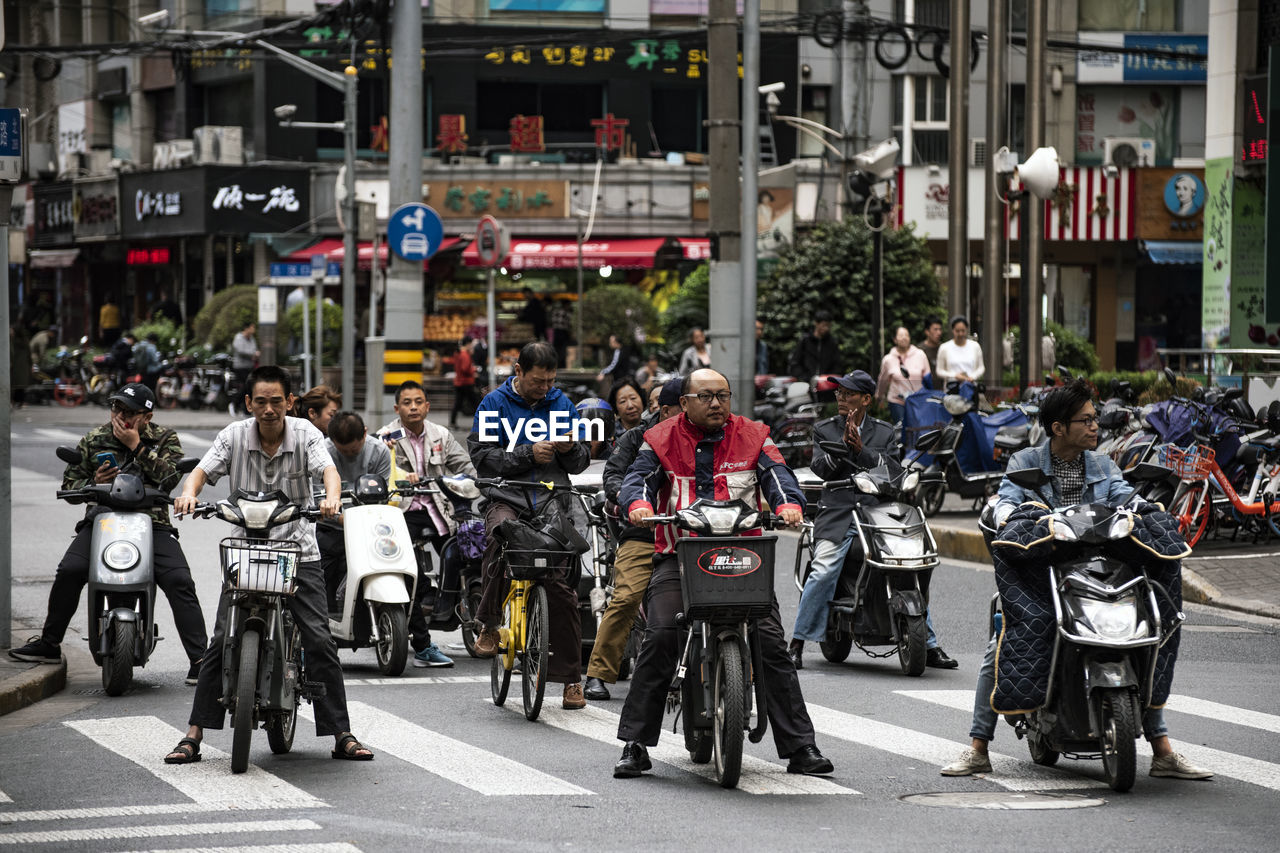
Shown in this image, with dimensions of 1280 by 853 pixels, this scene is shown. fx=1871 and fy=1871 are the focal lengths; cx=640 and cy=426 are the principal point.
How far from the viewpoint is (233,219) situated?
45000 mm

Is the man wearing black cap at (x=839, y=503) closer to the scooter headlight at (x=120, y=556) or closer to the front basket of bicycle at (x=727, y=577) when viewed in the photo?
the front basket of bicycle at (x=727, y=577)

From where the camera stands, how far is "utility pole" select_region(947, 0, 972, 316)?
24.9 m

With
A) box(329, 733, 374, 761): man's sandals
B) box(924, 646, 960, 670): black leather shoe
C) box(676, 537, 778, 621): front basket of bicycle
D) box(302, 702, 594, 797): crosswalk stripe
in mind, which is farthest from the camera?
box(924, 646, 960, 670): black leather shoe

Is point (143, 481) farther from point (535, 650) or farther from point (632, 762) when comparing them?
point (632, 762)

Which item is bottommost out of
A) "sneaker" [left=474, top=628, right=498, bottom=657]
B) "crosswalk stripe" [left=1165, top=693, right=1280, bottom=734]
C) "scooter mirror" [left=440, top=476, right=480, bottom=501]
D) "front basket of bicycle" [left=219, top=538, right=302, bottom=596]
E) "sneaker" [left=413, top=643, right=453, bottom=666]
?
"sneaker" [left=413, top=643, right=453, bottom=666]

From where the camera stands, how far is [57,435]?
30.4 meters

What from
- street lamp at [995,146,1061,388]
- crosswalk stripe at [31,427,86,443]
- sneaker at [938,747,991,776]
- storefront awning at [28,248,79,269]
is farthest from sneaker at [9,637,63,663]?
storefront awning at [28,248,79,269]

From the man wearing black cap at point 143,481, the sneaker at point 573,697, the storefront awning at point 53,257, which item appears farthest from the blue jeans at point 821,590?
the storefront awning at point 53,257

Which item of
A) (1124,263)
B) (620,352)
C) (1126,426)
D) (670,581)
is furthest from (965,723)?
(1124,263)

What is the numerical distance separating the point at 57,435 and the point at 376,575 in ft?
70.9

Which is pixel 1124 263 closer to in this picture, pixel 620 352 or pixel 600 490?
pixel 620 352

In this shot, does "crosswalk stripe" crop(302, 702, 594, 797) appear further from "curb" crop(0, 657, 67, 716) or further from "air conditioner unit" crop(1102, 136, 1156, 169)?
"air conditioner unit" crop(1102, 136, 1156, 169)

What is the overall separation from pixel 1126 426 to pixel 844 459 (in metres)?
Answer: 5.66

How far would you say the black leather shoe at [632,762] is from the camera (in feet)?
25.4
